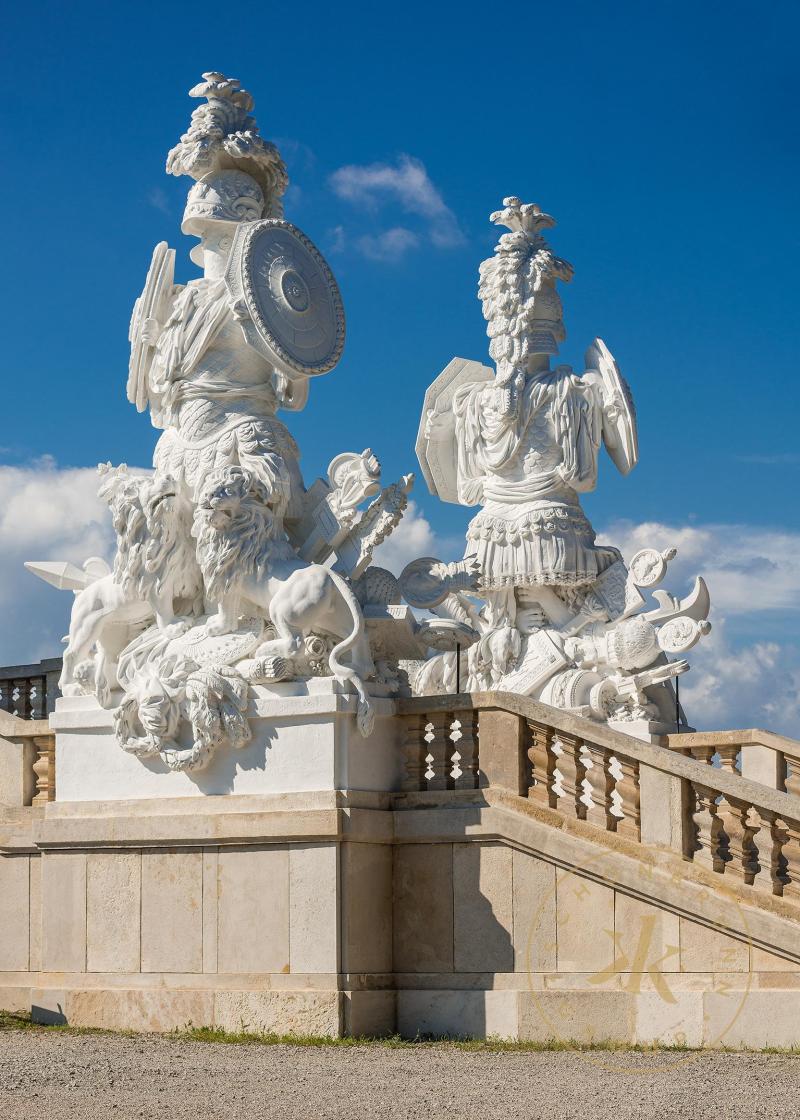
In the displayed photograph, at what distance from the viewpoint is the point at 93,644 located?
50.5 feet

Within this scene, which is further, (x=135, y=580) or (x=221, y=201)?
(x=221, y=201)

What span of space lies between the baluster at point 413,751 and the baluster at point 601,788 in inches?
54.7

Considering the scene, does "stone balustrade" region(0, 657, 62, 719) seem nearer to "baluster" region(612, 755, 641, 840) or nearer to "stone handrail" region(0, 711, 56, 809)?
"stone handrail" region(0, 711, 56, 809)

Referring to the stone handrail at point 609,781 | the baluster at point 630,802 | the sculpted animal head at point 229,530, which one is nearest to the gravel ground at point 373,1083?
the stone handrail at point 609,781

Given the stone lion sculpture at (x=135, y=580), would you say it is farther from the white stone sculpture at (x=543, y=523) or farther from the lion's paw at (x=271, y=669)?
the white stone sculpture at (x=543, y=523)

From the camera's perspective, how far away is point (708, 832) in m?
13.4

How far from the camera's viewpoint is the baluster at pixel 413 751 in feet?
48.5

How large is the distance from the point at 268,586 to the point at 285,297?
8.14 feet

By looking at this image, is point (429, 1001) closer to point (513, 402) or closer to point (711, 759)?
point (711, 759)

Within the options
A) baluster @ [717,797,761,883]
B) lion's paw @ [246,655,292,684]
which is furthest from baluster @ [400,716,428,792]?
baluster @ [717,797,761,883]

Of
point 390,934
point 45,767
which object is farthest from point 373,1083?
point 45,767

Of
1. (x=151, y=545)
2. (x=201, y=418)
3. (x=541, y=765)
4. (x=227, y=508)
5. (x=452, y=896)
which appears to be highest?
(x=201, y=418)

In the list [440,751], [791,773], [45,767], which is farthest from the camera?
[791,773]

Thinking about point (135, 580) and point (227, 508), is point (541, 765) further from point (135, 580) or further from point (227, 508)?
point (135, 580)
